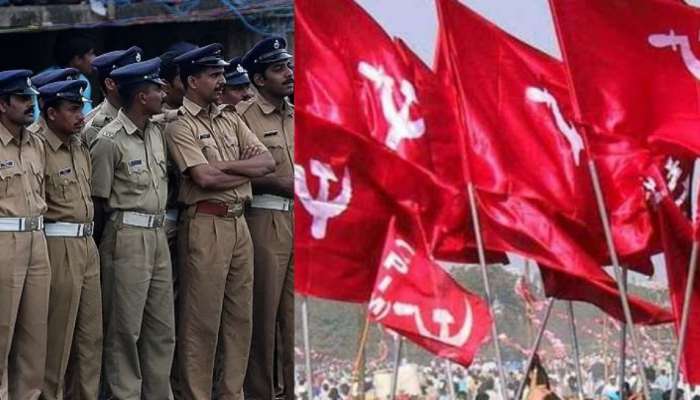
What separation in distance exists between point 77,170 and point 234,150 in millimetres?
908

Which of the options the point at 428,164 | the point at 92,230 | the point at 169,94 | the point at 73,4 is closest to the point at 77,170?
the point at 92,230

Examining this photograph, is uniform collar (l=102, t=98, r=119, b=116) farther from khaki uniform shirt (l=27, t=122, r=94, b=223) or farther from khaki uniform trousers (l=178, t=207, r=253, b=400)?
khaki uniform trousers (l=178, t=207, r=253, b=400)

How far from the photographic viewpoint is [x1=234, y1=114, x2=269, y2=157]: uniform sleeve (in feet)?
37.9

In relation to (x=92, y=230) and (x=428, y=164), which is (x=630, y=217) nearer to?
(x=428, y=164)

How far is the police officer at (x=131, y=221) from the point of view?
438 inches

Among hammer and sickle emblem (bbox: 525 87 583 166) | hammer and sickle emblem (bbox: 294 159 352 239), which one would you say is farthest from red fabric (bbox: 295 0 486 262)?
hammer and sickle emblem (bbox: 525 87 583 166)

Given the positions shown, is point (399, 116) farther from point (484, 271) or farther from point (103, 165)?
point (103, 165)

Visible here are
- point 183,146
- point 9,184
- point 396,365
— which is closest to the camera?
point 396,365

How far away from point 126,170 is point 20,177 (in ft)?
2.18

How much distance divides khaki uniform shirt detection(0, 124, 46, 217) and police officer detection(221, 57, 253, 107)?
1.54 meters

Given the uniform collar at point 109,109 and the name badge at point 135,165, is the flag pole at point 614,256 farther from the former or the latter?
the uniform collar at point 109,109

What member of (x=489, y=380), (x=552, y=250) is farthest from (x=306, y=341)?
(x=552, y=250)

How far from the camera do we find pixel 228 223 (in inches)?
452

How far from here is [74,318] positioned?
11.0 meters
